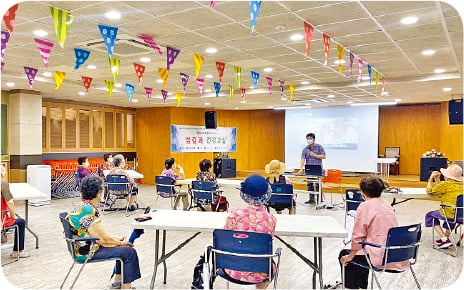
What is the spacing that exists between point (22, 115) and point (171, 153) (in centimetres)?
498

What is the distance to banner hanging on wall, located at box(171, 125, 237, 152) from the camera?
1356 cm

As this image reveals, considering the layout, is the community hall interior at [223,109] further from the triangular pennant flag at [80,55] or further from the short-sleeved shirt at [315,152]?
the short-sleeved shirt at [315,152]

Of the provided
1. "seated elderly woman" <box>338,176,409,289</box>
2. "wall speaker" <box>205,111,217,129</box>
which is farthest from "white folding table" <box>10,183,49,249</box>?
"wall speaker" <box>205,111,217,129</box>

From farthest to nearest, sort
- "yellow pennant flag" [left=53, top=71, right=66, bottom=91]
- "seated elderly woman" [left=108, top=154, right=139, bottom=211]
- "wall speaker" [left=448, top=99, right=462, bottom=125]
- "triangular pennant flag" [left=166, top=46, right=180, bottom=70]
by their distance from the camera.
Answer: "wall speaker" [left=448, top=99, right=462, bottom=125], "seated elderly woman" [left=108, top=154, right=139, bottom=211], "yellow pennant flag" [left=53, top=71, right=66, bottom=91], "triangular pennant flag" [left=166, top=46, right=180, bottom=70]

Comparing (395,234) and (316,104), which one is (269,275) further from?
(316,104)

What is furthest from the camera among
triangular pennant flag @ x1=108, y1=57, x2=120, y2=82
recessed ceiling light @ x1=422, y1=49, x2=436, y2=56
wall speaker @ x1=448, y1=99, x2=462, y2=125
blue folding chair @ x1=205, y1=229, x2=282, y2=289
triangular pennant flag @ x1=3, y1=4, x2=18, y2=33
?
wall speaker @ x1=448, y1=99, x2=462, y2=125

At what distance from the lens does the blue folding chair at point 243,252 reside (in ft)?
8.64

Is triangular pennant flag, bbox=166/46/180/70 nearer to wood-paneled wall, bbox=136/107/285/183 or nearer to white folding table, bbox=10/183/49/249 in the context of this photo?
white folding table, bbox=10/183/49/249

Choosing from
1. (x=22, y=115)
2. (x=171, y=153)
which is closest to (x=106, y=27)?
(x=22, y=115)

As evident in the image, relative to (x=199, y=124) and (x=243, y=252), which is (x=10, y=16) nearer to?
(x=243, y=252)

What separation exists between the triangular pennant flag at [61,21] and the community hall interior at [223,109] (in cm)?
1

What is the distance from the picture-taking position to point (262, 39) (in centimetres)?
512

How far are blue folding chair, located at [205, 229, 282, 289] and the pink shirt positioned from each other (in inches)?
29.5

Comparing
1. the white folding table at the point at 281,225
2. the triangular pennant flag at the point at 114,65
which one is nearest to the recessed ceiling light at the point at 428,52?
the white folding table at the point at 281,225
